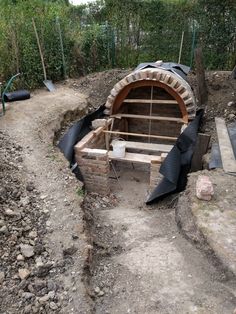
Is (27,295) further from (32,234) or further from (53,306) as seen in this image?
(32,234)

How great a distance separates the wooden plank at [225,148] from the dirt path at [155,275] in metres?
1.29

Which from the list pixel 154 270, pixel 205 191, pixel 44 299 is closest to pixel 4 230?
pixel 44 299

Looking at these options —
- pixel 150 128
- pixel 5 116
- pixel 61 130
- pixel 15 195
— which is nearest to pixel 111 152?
pixel 61 130

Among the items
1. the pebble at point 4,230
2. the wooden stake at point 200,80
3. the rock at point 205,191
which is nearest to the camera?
the pebble at point 4,230

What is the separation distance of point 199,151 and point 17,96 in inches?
186

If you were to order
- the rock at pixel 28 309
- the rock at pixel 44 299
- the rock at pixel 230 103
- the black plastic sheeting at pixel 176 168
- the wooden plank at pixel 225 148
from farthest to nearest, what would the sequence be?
the rock at pixel 230 103 → the black plastic sheeting at pixel 176 168 → the wooden plank at pixel 225 148 → the rock at pixel 44 299 → the rock at pixel 28 309

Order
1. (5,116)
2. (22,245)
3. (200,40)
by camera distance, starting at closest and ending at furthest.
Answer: (22,245), (5,116), (200,40)

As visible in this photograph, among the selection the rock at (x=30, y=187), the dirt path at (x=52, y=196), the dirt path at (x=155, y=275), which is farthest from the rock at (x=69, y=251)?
the rock at (x=30, y=187)

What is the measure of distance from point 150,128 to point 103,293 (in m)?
5.87

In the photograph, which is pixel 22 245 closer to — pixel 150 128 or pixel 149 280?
pixel 149 280

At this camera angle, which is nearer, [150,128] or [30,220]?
[30,220]

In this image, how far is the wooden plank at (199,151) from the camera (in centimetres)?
592

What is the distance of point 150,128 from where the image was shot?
28.2 feet

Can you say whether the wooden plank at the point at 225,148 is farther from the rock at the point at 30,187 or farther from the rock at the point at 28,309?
the rock at the point at 28,309
